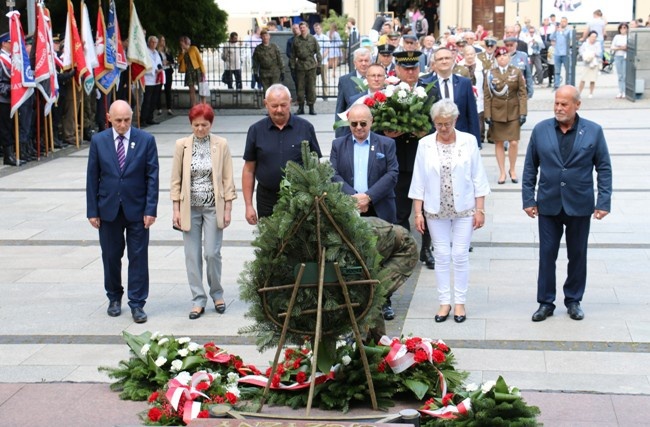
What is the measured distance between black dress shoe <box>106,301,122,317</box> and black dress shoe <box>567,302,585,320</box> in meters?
3.70

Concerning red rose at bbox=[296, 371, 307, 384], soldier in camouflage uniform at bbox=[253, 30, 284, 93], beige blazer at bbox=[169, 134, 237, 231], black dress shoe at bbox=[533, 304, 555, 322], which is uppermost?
soldier in camouflage uniform at bbox=[253, 30, 284, 93]

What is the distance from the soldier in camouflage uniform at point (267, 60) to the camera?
25797 mm

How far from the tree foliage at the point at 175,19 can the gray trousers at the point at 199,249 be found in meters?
16.0

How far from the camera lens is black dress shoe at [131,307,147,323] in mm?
9305

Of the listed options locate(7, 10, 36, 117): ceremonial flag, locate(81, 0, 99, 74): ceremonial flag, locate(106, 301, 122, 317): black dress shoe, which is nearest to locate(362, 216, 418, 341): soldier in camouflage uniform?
locate(106, 301, 122, 317): black dress shoe

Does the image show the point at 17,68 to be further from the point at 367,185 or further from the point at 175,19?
the point at 367,185

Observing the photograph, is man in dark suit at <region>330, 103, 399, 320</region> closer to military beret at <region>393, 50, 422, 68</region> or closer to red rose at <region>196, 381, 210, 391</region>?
military beret at <region>393, 50, 422, 68</region>

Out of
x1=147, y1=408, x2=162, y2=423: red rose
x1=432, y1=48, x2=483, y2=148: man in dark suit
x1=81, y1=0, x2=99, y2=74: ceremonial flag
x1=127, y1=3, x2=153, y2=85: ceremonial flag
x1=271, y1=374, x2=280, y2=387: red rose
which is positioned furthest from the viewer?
x1=127, y1=3, x2=153, y2=85: ceremonial flag

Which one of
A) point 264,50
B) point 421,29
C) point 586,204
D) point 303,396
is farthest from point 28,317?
point 421,29

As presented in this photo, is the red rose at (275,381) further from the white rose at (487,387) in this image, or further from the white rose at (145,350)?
the white rose at (487,387)

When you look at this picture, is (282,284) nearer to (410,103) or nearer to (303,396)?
(303,396)

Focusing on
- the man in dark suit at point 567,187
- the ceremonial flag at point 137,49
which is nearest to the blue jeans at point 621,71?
the ceremonial flag at point 137,49

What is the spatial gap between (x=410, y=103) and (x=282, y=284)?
13.5 ft

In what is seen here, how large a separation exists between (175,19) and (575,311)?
18.3 meters
